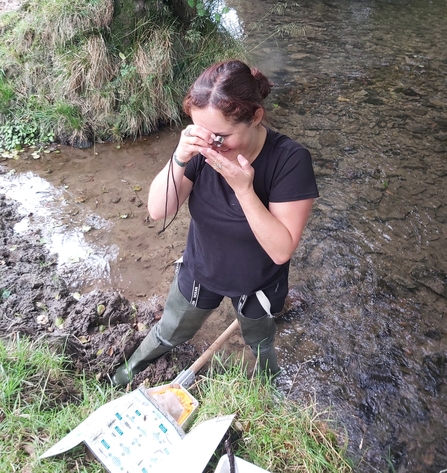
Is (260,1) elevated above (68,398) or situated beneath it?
elevated above

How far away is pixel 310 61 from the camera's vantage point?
7.25 meters

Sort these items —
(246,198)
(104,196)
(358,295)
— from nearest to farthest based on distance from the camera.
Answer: (246,198), (358,295), (104,196)

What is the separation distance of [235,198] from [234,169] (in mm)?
288

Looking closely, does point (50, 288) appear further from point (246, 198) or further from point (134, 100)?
point (134, 100)

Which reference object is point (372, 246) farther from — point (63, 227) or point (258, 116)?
point (63, 227)

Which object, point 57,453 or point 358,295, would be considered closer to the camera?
point 57,453

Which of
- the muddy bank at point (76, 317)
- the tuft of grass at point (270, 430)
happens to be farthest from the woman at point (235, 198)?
the muddy bank at point (76, 317)

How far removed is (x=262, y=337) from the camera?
2295 millimetres

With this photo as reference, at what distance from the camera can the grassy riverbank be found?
6.05 feet

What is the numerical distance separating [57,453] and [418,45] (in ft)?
29.5

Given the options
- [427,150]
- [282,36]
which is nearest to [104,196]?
[427,150]

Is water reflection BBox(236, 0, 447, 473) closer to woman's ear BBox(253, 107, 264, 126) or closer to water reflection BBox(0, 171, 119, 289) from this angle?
water reflection BBox(0, 171, 119, 289)

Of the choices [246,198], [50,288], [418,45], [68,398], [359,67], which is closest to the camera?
[246,198]

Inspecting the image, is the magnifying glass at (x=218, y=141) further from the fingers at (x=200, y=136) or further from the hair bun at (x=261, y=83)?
the hair bun at (x=261, y=83)
